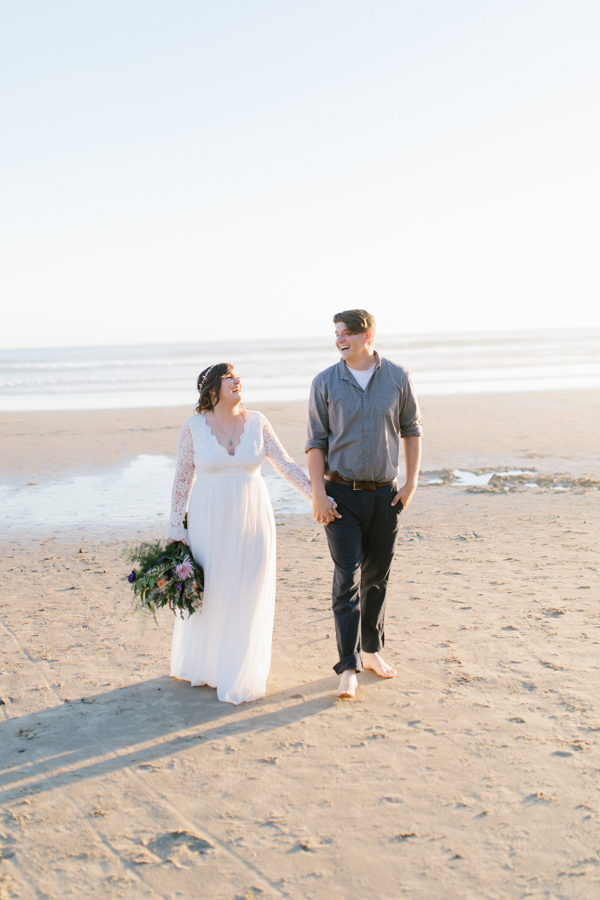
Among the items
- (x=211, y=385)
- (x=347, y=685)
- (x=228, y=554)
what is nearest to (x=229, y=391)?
(x=211, y=385)

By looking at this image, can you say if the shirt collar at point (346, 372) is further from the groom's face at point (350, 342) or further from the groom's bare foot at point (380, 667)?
the groom's bare foot at point (380, 667)

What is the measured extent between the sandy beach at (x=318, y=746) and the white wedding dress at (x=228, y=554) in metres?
0.19

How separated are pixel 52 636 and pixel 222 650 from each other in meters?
1.57

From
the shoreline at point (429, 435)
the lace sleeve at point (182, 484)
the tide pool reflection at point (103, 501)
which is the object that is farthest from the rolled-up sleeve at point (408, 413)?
the shoreline at point (429, 435)

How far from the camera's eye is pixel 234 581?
13.7 feet

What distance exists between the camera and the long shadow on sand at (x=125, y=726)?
11.4 ft

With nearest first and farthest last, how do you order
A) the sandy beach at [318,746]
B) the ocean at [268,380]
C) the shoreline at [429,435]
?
the sandy beach at [318,746]
the shoreline at [429,435]
the ocean at [268,380]

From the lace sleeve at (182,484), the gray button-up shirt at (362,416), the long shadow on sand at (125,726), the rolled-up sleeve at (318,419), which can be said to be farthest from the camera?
the lace sleeve at (182,484)

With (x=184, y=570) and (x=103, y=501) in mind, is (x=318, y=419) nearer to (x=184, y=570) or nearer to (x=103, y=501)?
(x=184, y=570)

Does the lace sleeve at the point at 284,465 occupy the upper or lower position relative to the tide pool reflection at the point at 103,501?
upper

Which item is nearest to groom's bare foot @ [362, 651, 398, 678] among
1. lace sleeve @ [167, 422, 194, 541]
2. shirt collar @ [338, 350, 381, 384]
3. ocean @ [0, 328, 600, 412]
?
lace sleeve @ [167, 422, 194, 541]

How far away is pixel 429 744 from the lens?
11.8ft

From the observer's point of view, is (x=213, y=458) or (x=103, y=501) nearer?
(x=213, y=458)

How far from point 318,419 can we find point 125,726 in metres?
1.91
